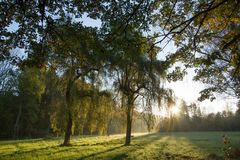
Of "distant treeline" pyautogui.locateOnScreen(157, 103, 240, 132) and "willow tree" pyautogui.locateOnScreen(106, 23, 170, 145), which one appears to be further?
"distant treeline" pyautogui.locateOnScreen(157, 103, 240, 132)

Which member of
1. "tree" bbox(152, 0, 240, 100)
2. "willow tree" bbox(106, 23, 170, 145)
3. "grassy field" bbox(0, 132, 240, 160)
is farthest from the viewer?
"willow tree" bbox(106, 23, 170, 145)

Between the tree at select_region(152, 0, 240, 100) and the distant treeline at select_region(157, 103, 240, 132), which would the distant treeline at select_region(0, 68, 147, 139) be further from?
the distant treeline at select_region(157, 103, 240, 132)

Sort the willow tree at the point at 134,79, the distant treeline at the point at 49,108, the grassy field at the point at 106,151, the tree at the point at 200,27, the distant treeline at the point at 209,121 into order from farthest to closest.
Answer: the distant treeline at the point at 209,121, the distant treeline at the point at 49,108, the willow tree at the point at 134,79, the grassy field at the point at 106,151, the tree at the point at 200,27

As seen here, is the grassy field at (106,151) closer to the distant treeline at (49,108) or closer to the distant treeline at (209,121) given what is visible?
the distant treeline at (49,108)

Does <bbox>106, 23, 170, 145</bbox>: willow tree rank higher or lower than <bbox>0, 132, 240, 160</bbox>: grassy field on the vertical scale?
→ higher

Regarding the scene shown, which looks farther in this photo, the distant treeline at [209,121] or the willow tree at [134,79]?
the distant treeline at [209,121]

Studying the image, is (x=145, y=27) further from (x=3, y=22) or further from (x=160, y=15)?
(x=3, y=22)

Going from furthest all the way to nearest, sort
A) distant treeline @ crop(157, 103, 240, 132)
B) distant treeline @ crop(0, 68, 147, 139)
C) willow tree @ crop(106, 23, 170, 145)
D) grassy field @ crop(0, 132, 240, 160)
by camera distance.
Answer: distant treeline @ crop(157, 103, 240, 132) < distant treeline @ crop(0, 68, 147, 139) < willow tree @ crop(106, 23, 170, 145) < grassy field @ crop(0, 132, 240, 160)

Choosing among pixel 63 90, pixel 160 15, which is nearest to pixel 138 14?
pixel 160 15

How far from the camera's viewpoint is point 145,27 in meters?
5.61

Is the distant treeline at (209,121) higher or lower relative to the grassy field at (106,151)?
higher

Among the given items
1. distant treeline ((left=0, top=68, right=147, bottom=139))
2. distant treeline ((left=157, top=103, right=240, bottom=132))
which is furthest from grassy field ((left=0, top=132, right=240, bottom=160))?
distant treeline ((left=157, top=103, right=240, bottom=132))

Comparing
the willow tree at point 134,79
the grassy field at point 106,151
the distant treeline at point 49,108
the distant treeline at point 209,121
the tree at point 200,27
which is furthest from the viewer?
the distant treeline at point 209,121

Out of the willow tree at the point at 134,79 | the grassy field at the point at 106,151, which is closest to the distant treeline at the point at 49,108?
the willow tree at the point at 134,79
